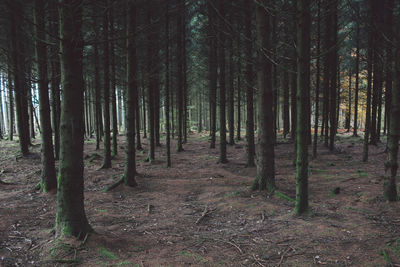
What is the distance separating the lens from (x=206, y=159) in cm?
1497

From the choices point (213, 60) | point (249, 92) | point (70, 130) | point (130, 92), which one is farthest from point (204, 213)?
point (213, 60)

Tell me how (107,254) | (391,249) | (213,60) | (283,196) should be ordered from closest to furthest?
(391,249), (107,254), (283,196), (213,60)

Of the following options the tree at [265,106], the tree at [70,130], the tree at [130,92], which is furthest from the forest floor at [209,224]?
the tree at [130,92]

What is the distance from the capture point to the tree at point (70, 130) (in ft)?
14.3

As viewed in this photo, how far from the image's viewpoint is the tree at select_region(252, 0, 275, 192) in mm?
7371

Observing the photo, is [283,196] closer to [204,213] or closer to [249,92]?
[204,213]

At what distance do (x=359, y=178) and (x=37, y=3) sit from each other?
1126 centimetres

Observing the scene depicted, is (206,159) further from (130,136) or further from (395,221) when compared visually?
(395,221)

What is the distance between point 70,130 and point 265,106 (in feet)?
16.4

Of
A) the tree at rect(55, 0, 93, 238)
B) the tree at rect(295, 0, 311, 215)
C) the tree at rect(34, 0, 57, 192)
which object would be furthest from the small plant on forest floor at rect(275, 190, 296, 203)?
the tree at rect(34, 0, 57, 192)

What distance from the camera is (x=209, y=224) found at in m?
5.92

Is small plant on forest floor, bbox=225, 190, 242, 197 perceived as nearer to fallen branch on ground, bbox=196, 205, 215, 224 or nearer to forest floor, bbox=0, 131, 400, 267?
forest floor, bbox=0, 131, 400, 267

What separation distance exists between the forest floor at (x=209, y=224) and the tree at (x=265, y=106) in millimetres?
599

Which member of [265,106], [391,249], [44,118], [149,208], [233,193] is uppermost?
[265,106]
